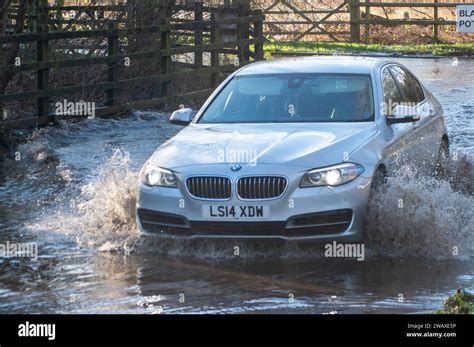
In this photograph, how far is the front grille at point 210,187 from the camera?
927 cm

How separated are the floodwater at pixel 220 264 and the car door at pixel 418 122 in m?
0.54

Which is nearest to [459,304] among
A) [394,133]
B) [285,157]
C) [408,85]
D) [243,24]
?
[285,157]

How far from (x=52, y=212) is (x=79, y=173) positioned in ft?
7.57

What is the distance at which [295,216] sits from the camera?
30.1ft

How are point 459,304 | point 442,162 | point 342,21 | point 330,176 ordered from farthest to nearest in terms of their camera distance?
point 342,21 → point 442,162 → point 330,176 → point 459,304

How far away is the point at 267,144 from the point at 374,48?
23.7 metres

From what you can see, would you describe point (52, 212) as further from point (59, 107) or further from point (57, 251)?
point (59, 107)

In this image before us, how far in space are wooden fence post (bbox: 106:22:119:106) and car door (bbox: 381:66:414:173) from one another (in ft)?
25.5

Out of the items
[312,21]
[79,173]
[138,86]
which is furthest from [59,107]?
[312,21]

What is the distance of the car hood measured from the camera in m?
9.42

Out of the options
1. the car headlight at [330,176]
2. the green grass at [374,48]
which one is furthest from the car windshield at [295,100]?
the green grass at [374,48]

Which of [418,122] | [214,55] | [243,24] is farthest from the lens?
[243,24]

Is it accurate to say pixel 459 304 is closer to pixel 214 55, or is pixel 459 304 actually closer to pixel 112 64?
pixel 112 64
